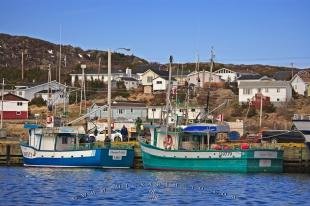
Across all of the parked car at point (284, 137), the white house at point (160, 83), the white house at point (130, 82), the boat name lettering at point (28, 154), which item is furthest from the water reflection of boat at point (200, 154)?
the white house at point (130, 82)

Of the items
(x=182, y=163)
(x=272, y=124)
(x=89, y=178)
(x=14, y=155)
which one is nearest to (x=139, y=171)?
(x=182, y=163)

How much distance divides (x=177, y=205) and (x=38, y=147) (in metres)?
23.5

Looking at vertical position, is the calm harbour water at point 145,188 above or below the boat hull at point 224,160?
below

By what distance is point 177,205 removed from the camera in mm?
28969

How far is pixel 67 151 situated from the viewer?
160ft

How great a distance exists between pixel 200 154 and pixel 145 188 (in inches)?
443

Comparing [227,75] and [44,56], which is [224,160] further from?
[44,56]

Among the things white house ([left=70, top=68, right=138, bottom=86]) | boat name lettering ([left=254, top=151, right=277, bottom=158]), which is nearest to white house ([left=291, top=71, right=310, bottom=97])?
white house ([left=70, top=68, right=138, bottom=86])

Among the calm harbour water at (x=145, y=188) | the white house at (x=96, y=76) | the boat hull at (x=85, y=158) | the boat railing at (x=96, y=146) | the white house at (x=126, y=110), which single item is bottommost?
the calm harbour water at (x=145, y=188)

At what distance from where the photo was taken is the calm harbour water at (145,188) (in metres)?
30.6

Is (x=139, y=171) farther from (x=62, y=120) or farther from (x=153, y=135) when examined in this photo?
(x=62, y=120)

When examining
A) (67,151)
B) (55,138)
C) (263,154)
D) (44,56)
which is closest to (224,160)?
(263,154)

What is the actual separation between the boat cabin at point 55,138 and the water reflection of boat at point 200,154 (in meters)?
5.19

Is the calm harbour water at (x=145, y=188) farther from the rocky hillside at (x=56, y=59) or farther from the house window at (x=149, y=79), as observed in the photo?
the rocky hillside at (x=56, y=59)
